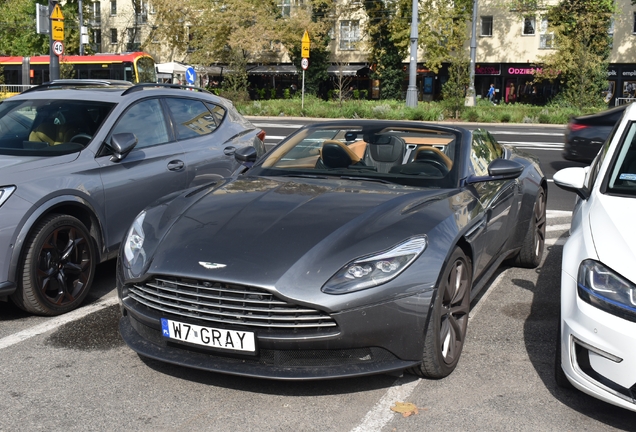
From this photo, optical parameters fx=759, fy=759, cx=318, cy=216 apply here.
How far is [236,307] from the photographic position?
364cm

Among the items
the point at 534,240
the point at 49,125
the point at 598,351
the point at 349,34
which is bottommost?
the point at 534,240

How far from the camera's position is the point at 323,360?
3.68 meters

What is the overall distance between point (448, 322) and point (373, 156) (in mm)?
1570

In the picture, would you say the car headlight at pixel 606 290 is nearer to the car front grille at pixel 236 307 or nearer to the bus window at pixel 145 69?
the car front grille at pixel 236 307

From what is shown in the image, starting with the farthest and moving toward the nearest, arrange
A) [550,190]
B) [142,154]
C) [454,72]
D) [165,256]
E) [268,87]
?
[268,87], [454,72], [550,190], [142,154], [165,256]

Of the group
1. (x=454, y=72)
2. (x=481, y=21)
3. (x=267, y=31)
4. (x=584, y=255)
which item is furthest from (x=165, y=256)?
(x=481, y=21)

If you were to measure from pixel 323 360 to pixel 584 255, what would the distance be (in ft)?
4.44

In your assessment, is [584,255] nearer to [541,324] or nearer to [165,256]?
[541,324]

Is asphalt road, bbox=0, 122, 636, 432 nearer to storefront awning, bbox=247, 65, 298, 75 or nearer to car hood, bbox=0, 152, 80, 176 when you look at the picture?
car hood, bbox=0, 152, 80, 176

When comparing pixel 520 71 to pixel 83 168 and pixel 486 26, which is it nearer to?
pixel 486 26

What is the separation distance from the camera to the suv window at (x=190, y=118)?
22.6 ft

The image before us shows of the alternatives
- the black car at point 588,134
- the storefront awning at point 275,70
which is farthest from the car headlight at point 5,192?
the storefront awning at point 275,70

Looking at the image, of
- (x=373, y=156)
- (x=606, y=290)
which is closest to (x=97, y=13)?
(x=373, y=156)

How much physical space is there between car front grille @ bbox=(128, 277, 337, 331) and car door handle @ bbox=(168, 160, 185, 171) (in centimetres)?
275
